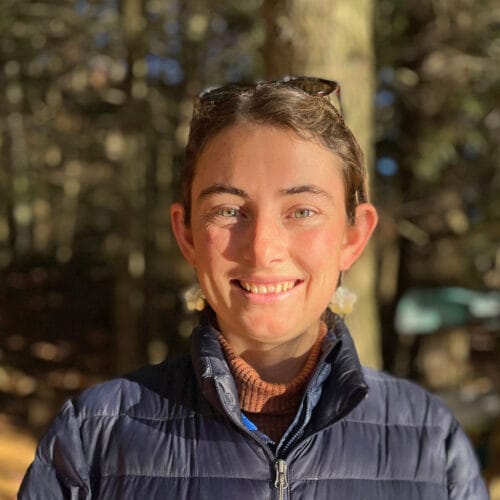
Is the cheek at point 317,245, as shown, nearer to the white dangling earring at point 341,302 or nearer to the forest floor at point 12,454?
the white dangling earring at point 341,302

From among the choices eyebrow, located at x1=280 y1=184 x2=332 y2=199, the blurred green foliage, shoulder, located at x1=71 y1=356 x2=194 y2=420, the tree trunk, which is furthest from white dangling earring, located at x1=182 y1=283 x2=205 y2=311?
the blurred green foliage

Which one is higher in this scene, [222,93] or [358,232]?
[222,93]

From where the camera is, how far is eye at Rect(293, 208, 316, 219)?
158 centimetres

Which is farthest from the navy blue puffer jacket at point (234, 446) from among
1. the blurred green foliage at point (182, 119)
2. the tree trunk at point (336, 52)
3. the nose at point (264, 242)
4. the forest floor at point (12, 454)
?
the forest floor at point (12, 454)

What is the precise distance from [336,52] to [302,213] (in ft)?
7.00

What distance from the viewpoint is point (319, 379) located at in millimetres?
1671

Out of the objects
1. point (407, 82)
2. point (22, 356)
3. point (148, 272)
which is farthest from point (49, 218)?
point (407, 82)

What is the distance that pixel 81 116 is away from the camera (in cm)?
773

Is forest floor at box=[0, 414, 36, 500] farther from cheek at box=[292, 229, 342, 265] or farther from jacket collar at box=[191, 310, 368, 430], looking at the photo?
cheek at box=[292, 229, 342, 265]

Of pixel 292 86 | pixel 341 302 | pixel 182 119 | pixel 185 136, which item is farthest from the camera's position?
pixel 182 119

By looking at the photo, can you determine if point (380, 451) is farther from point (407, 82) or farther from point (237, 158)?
point (407, 82)

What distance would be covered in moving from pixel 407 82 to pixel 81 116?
355 centimetres

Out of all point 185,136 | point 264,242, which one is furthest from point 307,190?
point 185,136

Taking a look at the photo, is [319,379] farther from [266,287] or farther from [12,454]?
[12,454]
